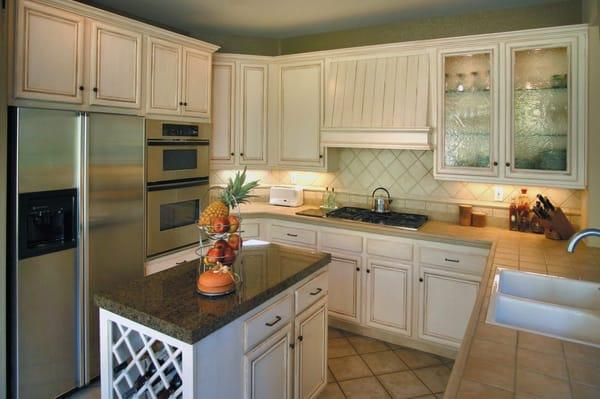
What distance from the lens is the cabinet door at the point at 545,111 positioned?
2.69 metres

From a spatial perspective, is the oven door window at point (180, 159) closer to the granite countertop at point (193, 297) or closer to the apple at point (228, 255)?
the granite countertop at point (193, 297)

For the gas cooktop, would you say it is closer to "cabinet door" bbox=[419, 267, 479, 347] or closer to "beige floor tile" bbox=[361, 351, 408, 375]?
"cabinet door" bbox=[419, 267, 479, 347]

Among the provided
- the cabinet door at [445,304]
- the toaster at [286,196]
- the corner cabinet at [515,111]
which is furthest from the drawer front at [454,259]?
the toaster at [286,196]

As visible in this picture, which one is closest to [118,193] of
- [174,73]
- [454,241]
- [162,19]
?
[174,73]

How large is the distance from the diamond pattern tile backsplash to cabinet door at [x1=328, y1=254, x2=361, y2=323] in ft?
2.42

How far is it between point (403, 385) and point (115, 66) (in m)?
2.87

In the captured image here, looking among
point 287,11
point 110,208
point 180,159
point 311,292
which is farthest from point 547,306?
point 287,11

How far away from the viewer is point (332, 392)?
2625mm

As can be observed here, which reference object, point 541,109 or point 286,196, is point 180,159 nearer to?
point 286,196

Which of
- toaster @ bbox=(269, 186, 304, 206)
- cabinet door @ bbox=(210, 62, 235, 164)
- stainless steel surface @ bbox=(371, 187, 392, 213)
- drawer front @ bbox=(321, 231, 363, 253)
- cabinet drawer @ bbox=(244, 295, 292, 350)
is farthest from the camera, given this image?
toaster @ bbox=(269, 186, 304, 206)

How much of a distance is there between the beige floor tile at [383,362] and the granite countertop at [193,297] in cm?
119

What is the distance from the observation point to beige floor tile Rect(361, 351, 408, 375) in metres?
2.91

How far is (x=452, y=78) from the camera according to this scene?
311cm

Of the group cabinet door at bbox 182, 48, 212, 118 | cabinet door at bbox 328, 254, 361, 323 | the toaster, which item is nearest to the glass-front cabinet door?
cabinet door at bbox 328, 254, 361, 323
